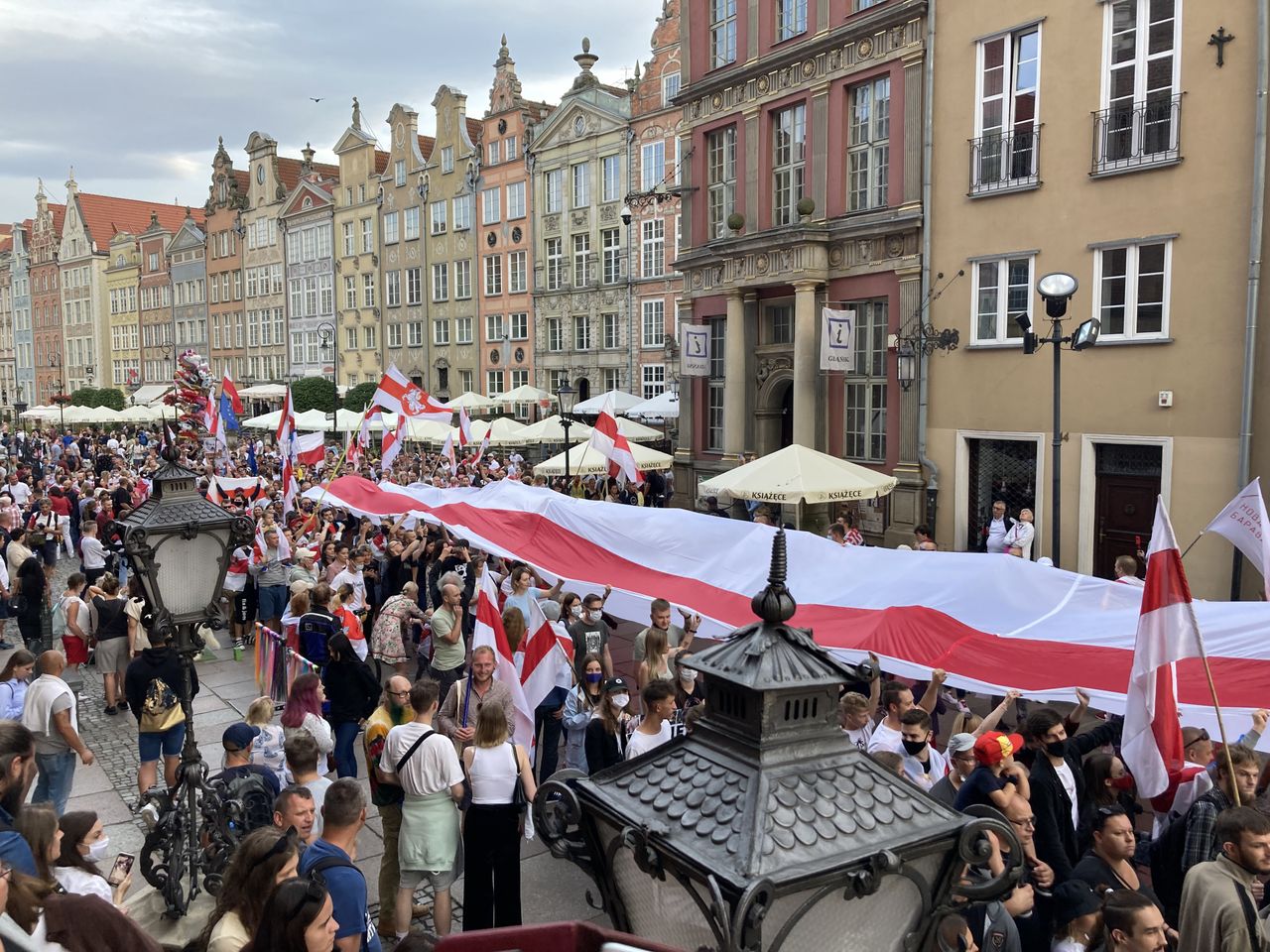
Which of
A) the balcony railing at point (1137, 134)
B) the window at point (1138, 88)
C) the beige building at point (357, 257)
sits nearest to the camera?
the balcony railing at point (1137, 134)

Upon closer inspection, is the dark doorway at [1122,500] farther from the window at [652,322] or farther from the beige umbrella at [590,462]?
the window at [652,322]

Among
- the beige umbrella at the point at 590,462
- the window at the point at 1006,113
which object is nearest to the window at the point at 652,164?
the beige umbrella at the point at 590,462

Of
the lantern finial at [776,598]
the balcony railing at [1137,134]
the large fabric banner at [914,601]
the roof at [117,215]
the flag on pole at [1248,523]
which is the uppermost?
the roof at [117,215]

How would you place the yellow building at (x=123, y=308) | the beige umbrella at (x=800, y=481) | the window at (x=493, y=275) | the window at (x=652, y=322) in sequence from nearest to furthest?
the beige umbrella at (x=800, y=481) < the window at (x=652, y=322) < the window at (x=493, y=275) < the yellow building at (x=123, y=308)

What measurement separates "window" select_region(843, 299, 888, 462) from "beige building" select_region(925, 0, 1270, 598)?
63.6 inches

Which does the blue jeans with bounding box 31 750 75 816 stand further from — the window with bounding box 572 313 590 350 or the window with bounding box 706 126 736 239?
the window with bounding box 572 313 590 350

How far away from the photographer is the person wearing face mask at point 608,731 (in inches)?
281

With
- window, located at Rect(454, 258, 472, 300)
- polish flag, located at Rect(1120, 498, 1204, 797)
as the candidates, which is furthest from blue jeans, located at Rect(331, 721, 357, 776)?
window, located at Rect(454, 258, 472, 300)

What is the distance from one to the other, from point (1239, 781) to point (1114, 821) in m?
1.03

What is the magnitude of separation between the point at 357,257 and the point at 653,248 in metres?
22.9

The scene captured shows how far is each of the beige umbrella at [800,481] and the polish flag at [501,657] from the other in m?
6.55

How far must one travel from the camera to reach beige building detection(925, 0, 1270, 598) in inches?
591

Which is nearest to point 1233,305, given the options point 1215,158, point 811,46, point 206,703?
point 1215,158

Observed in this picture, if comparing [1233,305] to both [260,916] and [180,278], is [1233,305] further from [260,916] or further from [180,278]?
[180,278]
